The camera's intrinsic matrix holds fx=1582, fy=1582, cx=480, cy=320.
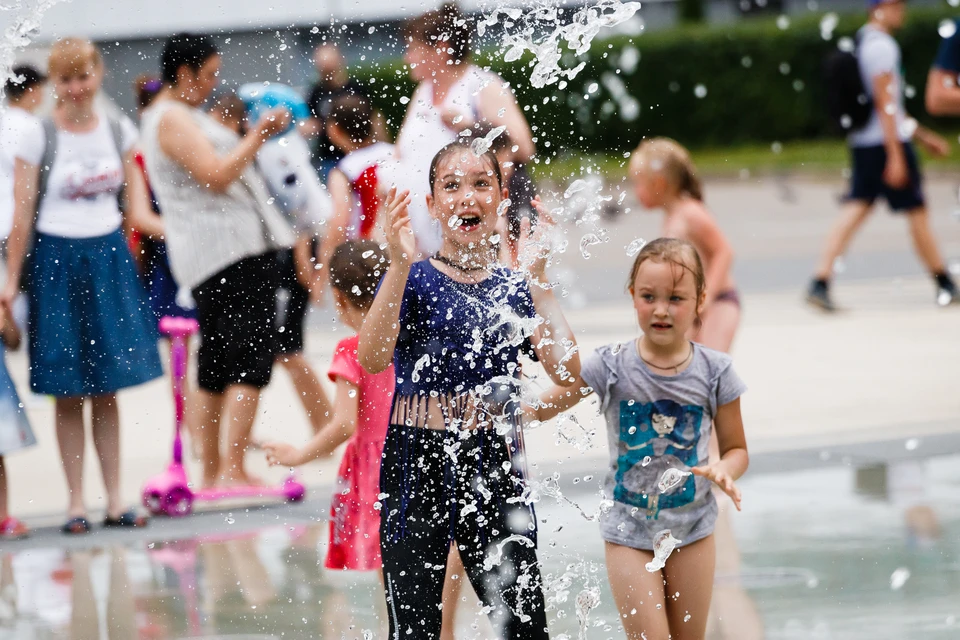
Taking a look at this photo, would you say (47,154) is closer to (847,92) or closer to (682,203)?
(682,203)

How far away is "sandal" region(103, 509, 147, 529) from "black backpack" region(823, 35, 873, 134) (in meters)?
6.80

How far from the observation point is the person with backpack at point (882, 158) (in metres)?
10.9

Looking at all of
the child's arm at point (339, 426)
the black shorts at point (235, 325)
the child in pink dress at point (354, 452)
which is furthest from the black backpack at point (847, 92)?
the child's arm at point (339, 426)

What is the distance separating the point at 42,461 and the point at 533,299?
14.8ft

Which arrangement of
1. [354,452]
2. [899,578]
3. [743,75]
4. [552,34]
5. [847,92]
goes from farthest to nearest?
[743,75], [847,92], [899,578], [552,34], [354,452]

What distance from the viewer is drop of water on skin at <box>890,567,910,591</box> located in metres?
4.94

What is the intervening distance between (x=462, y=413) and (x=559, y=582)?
1.38 metres

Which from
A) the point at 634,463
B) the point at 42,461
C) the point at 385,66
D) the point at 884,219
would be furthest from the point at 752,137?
the point at 634,463

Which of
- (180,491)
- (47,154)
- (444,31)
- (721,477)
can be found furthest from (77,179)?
(721,477)

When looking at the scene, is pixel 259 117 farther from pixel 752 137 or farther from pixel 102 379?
pixel 752 137

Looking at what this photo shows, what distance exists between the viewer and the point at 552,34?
4754 mm

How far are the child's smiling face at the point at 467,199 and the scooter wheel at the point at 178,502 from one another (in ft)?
9.65

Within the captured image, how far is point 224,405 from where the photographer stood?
6652mm

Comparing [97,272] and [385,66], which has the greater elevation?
[385,66]
